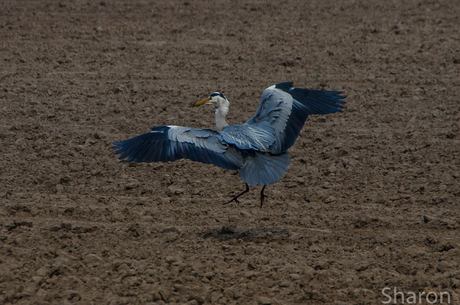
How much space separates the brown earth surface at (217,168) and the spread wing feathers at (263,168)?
63 cm

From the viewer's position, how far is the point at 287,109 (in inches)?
226

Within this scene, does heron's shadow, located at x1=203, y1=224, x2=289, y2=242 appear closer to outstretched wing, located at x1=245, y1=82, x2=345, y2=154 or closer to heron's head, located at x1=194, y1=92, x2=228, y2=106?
outstretched wing, located at x1=245, y1=82, x2=345, y2=154

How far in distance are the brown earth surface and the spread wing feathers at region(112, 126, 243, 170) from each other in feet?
2.36

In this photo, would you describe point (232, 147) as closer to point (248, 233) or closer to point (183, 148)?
point (183, 148)

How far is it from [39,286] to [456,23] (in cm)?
936

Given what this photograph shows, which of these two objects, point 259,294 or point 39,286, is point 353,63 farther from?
point 39,286

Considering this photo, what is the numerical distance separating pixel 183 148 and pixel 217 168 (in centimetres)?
148

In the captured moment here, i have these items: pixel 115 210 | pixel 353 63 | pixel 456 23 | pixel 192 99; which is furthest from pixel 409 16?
pixel 115 210

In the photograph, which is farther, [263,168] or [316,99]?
[316,99]

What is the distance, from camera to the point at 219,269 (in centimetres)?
465

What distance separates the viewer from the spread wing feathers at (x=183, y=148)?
16.9 feet

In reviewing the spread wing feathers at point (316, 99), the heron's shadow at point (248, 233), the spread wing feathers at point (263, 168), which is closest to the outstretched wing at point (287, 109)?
the spread wing feathers at point (316, 99)

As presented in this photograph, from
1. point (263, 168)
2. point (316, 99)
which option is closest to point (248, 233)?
point (263, 168)

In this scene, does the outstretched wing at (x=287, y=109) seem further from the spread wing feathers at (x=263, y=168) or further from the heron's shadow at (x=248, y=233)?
the heron's shadow at (x=248, y=233)
